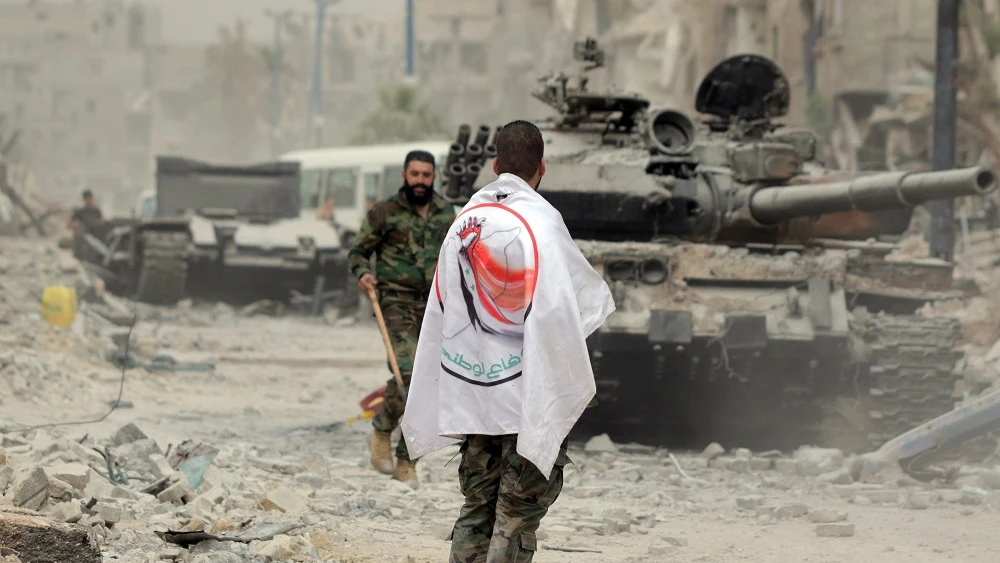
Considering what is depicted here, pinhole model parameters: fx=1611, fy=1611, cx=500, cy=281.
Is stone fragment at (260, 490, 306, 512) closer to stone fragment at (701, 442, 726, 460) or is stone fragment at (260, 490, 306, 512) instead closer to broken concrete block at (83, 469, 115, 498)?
broken concrete block at (83, 469, 115, 498)

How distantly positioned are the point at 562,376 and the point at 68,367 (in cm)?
803

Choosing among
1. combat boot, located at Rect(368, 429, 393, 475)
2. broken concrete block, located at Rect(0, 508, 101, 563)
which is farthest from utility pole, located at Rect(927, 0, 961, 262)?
broken concrete block, located at Rect(0, 508, 101, 563)

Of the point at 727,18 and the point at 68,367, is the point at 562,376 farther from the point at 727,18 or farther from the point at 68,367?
→ the point at 727,18

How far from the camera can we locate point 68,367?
11844mm

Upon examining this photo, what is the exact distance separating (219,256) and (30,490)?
15.0 m

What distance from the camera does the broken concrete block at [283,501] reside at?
6.90 metres

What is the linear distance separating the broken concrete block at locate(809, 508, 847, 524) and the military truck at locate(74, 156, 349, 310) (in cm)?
1365

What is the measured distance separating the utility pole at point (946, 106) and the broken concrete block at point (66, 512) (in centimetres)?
1108

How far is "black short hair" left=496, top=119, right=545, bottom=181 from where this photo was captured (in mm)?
4762

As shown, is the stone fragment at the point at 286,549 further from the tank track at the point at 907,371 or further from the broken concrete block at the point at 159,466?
the tank track at the point at 907,371

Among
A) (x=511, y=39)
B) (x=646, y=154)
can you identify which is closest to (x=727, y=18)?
(x=511, y=39)

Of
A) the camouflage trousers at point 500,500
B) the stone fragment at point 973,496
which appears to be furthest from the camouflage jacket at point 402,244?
the camouflage trousers at point 500,500

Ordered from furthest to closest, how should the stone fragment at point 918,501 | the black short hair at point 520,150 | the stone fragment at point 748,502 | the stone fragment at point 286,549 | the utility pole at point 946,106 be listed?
the utility pole at point 946,106 → the stone fragment at point 918,501 → the stone fragment at point 748,502 → the stone fragment at point 286,549 → the black short hair at point 520,150

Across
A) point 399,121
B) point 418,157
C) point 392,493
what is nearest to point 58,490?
point 392,493
